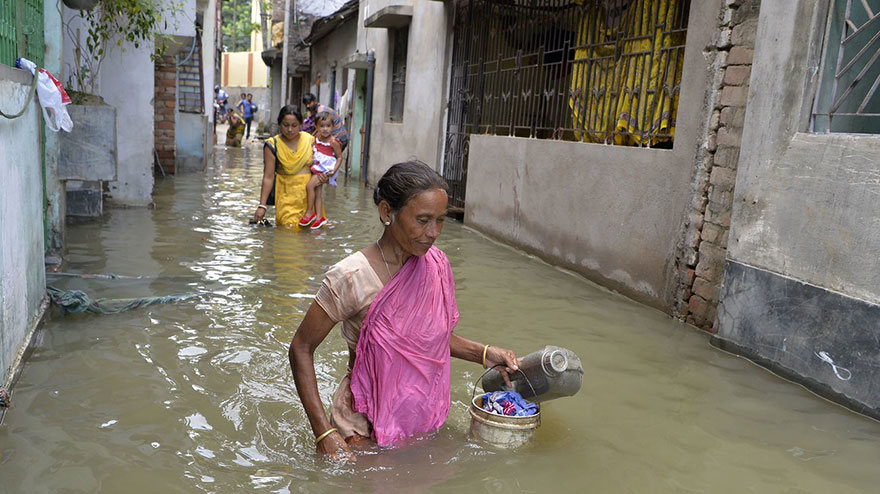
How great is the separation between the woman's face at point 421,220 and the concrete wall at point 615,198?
343cm

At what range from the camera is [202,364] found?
13.6ft

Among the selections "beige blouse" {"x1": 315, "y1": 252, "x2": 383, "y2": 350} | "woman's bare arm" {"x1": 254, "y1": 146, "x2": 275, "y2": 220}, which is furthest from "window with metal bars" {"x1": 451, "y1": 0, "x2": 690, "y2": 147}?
"beige blouse" {"x1": 315, "y1": 252, "x2": 383, "y2": 350}

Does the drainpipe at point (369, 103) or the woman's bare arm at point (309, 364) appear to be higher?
the drainpipe at point (369, 103)

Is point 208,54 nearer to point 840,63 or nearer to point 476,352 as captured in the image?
point 840,63

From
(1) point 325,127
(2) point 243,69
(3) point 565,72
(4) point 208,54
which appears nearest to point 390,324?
(3) point 565,72

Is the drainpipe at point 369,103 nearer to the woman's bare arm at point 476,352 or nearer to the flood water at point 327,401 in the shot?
the flood water at point 327,401

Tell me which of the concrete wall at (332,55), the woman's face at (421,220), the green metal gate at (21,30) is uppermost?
the concrete wall at (332,55)

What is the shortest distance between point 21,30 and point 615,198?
4.51 m

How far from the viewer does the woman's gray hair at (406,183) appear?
101 inches

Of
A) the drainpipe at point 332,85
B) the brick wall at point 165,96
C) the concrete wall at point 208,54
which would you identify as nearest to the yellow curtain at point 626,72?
the brick wall at point 165,96

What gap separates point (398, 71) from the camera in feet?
48.7

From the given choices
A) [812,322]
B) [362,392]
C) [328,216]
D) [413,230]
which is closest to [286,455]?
[362,392]

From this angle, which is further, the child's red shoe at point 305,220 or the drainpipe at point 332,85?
the drainpipe at point 332,85

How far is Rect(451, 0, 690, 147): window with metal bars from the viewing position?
623 cm
